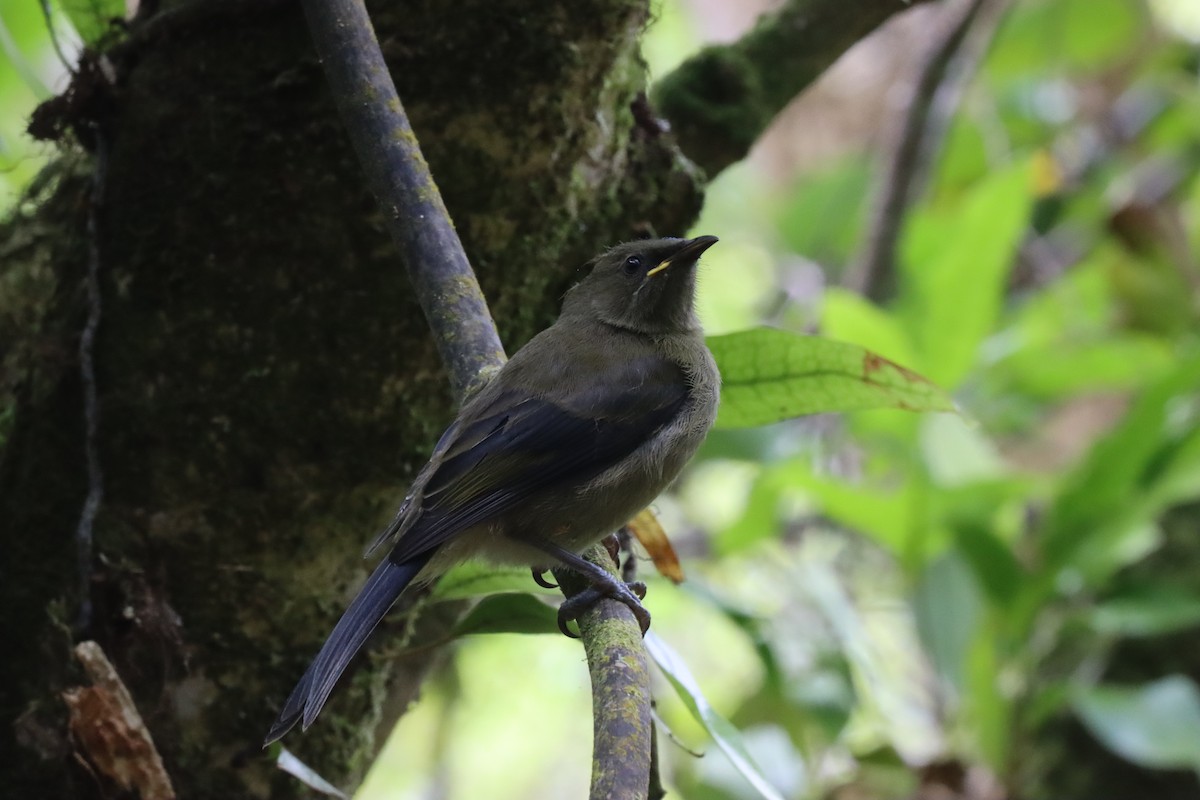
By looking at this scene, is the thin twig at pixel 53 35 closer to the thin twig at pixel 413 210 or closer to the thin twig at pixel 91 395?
the thin twig at pixel 91 395

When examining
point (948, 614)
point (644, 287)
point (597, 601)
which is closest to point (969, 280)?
point (948, 614)

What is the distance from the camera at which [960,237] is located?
4.35m

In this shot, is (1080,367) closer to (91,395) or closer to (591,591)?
(591,591)

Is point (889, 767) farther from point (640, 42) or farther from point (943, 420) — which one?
point (640, 42)

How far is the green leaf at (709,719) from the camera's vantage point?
7.11 feet

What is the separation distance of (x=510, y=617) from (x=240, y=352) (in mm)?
751

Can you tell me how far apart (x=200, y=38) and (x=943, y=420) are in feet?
9.65

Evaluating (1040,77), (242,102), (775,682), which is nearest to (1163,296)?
(1040,77)

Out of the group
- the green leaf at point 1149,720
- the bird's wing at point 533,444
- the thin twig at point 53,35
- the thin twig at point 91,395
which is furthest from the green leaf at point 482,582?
the green leaf at point 1149,720

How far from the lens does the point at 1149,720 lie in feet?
12.6

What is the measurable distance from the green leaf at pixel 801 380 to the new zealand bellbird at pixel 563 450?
0.07 metres

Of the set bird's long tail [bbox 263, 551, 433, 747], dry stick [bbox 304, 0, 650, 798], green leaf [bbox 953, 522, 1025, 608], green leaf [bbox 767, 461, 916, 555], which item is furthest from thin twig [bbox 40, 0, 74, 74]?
green leaf [bbox 953, 522, 1025, 608]

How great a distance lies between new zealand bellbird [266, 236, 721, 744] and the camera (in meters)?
2.23

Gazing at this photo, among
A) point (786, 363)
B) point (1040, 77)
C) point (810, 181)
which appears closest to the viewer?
point (786, 363)
